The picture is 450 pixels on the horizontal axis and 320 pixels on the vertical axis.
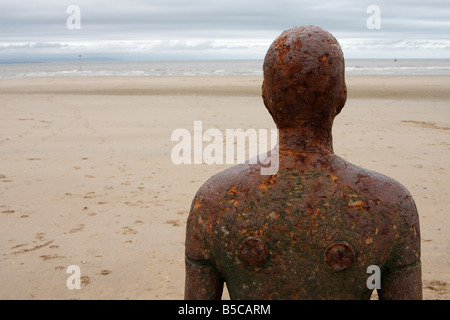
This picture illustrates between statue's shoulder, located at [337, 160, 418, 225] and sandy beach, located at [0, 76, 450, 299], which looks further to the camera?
sandy beach, located at [0, 76, 450, 299]

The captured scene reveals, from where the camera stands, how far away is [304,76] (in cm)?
160

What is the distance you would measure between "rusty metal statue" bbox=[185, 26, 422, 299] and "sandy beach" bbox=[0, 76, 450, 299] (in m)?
3.03

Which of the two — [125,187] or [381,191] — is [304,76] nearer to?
[381,191]

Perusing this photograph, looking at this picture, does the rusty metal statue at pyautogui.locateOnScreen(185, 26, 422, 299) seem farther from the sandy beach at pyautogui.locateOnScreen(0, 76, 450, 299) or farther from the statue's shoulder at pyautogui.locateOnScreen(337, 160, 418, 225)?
the sandy beach at pyautogui.locateOnScreen(0, 76, 450, 299)

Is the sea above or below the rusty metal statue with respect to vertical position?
above

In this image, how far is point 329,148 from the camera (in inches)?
67.5

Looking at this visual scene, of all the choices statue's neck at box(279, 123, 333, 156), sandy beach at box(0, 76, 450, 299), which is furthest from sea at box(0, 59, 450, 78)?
statue's neck at box(279, 123, 333, 156)

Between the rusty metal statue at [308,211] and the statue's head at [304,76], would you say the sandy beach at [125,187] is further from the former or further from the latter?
the statue's head at [304,76]

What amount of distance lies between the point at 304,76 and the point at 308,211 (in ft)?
1.39

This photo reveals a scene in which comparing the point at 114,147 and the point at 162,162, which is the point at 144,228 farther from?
the point at 114,147

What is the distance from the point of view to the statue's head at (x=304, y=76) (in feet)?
5.24

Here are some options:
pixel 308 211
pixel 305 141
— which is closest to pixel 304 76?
pixel 305 141

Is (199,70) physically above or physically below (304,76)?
above

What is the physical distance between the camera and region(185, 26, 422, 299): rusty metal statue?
1.60m
